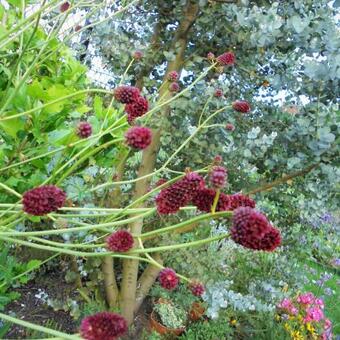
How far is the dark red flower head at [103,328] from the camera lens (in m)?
0.69

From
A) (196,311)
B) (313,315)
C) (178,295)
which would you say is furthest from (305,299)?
(178,295)

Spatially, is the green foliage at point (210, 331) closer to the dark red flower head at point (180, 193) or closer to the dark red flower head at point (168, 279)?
the dark red flower head at point (168, 279)

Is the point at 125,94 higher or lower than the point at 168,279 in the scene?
higher

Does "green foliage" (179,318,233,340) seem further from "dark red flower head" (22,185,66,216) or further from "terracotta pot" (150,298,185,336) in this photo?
"dark red flower head" (22,185,66,216)

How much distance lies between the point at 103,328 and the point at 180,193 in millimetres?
243

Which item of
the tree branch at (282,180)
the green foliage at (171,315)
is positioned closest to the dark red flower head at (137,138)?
the tree branch at (282,180)

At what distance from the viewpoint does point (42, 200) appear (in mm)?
738

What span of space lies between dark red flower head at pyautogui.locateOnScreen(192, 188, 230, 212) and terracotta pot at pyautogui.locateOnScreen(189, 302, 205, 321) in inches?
89.2

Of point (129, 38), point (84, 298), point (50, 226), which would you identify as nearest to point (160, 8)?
point (129, 38)

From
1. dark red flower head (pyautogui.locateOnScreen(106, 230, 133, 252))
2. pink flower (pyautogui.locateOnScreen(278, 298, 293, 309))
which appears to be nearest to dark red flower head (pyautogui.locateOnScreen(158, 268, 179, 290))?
dark red flower head (pyautogui.locateOnScreen(106, 230, 133, 252))

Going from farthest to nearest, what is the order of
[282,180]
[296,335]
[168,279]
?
[296,335]
[282,180]
[168,279]

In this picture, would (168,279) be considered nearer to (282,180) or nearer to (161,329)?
(282,180)

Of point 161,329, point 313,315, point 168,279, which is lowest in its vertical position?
point 313,315

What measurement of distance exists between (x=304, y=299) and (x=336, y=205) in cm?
129
